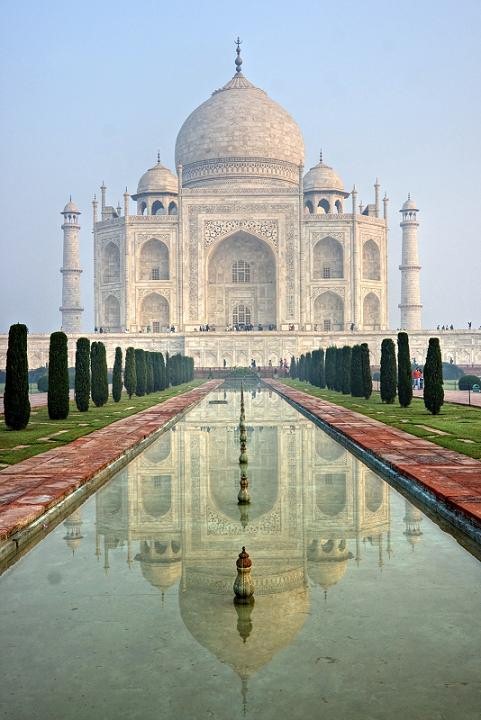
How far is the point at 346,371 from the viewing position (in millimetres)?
19016

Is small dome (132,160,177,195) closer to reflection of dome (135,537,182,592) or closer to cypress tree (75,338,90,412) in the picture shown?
cypress tree (75,338,90,412)

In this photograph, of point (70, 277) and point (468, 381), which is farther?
point (70, 277)

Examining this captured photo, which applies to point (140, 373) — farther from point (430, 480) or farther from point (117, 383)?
point (430, 480)

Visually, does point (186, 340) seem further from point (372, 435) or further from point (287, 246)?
point (372, 435)

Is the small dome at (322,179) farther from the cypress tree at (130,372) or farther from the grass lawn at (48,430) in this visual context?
the grass lawn at (48,430)

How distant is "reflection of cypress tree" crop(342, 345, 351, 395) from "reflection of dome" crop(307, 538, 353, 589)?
14.8 metres

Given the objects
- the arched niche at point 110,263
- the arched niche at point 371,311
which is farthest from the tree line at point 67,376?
the arched niche at point 371,311

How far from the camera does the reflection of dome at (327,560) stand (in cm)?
351

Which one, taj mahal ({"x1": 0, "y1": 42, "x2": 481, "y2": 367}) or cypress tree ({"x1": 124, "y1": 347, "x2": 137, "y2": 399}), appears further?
taj mahal ({"x1": 0, "y1": 42, "x2": 481, "y2": 367})

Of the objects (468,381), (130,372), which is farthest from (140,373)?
(468,381)

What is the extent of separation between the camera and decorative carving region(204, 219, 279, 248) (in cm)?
3941

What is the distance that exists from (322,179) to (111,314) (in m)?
13.3

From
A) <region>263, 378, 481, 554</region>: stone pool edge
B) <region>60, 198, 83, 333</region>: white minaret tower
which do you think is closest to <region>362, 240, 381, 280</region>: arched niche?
<region>60, 198, 83, 333</region>: white minaret tower

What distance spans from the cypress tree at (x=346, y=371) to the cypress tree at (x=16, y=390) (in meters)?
9.67
